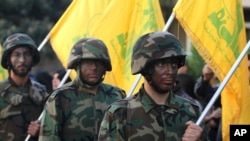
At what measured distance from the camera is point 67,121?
893cm

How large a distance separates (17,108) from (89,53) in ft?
4.68

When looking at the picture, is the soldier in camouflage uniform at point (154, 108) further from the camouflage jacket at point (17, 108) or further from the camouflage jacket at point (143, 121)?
the camouflage jacket at point (17, 108)

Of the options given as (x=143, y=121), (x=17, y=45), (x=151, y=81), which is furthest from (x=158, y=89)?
(x=17, y=45)

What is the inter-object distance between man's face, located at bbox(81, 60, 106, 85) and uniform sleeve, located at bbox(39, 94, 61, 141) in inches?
14.2

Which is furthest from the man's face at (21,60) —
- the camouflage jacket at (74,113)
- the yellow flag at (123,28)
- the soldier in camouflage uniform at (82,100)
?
the camouflage jacket at (74,113)

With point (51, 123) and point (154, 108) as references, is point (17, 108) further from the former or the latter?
point (154, 108)

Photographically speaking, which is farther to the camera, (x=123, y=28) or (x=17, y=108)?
(x=123, y=28)

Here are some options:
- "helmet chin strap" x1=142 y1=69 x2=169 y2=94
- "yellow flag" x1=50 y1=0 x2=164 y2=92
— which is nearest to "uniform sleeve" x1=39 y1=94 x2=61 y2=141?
"helmet chin strap" x1=142 y1=69 x2=169 y2=94

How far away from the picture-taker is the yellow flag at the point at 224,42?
9.41 metres

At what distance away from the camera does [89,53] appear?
9148mm

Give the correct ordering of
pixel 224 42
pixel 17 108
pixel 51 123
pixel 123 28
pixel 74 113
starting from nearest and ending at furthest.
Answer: pixel 51 123 → pixel 74 113 → pixel 224 42 → pixel 17 108 → pixel 123 28

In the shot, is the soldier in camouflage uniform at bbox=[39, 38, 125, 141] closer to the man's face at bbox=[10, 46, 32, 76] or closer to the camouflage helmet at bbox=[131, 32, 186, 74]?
the man's face at bbox=[10, 46, 32, 76]

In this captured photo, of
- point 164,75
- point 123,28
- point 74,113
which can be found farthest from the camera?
point 123,28

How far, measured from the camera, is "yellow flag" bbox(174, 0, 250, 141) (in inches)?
371
